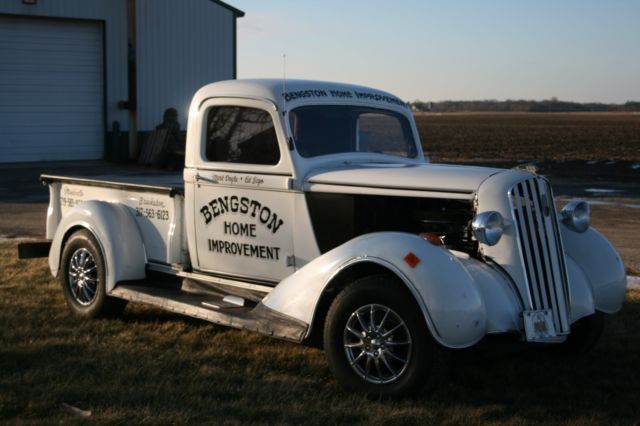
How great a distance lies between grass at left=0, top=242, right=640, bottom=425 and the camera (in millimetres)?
5145

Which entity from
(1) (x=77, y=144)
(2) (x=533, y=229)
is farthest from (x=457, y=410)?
(1) (x=77, y=144)

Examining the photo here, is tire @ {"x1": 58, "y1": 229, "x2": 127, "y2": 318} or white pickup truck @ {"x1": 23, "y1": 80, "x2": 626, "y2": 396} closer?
white pickup truck @ {"x1": 23, "y1": 80, "x2": 626, "y2": 396}

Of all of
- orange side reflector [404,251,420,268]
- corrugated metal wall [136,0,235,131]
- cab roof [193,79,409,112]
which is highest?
corrugated metal wall [136,0,235,131]

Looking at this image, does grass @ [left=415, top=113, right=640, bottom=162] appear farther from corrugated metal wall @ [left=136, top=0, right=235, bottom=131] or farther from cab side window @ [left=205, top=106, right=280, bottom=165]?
cab side window @ [left=205, top=106, right=280, bottom=165]

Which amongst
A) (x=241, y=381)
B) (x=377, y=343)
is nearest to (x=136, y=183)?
(x=241, y=381)

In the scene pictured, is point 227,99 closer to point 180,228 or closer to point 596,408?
point 180,228

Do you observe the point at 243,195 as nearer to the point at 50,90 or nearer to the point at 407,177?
the point at 407,177

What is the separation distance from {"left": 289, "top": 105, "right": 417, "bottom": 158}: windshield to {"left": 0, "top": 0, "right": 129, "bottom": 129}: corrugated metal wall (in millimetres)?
16228

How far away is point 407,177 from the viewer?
19.6 feet

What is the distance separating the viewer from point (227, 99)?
6.92m

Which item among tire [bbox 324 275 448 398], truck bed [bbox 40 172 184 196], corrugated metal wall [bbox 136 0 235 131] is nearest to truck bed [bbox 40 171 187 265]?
truck bed [bbox 40 172 184 196]

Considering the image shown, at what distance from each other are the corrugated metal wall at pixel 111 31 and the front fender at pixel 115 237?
15.5 metres

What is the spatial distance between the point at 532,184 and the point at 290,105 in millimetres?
1828

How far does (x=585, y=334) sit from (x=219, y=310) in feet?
8.22
